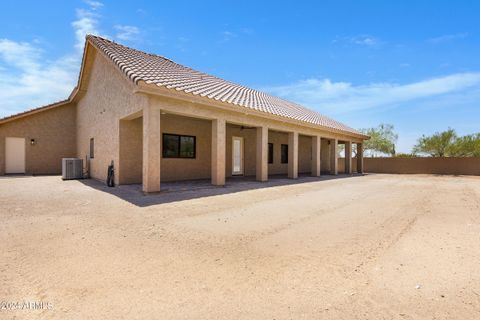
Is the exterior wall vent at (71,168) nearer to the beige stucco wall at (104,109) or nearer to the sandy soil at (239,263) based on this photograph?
the beige stucco wall at (104,109)

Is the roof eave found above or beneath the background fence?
above

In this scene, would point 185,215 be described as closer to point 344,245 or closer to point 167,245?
point 167,245

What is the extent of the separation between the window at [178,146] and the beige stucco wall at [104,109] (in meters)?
2.08

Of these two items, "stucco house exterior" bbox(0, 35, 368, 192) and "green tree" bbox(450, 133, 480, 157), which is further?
"green tree" bbox(450, 133, 480, 157)

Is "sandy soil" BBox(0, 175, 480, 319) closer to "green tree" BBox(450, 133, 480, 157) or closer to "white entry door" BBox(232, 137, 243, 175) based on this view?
"white entry door" BBox(232, 137, 243, 175)

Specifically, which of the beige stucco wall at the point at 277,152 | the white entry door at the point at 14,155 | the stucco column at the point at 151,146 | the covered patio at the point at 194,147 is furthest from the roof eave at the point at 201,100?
the white entry door at the point at 14,155

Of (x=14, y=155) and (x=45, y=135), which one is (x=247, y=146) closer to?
(x=45, y=135)

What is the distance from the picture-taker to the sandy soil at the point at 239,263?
91.3 inches

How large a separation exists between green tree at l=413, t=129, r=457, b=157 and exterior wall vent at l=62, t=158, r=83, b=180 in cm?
3577

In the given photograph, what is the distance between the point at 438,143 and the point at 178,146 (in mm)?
31863

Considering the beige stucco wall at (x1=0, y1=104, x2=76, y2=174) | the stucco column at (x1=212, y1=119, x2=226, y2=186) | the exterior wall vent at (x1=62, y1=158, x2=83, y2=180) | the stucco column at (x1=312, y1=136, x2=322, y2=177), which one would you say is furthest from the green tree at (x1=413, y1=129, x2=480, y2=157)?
the beige stucco wall at (x1=0, y1=104, x2=76, y2=174)

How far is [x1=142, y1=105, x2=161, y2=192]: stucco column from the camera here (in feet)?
26.6

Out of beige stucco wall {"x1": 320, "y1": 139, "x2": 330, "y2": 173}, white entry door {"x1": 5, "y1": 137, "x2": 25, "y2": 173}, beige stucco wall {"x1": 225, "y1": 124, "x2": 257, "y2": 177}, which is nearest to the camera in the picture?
beige stucco wall {"x1": 225, "y1": 124, "x2": 257, "y2": 177}

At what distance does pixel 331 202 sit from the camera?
7543mm
